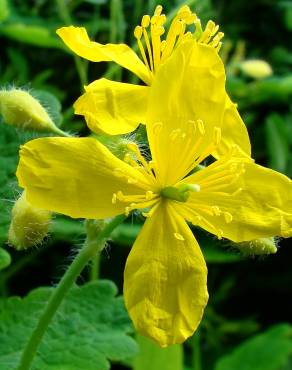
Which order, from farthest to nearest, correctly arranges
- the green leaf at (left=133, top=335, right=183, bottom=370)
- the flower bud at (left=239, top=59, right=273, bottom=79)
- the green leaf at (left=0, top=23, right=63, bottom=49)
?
1. the flower bud at (left=239, top=59, right=273, bottom=79)
2. the green leaf at (left=0, top=23, right=63, bottom=49)
3. the green leaf at (left=133, top=335, right=183, bottom=370)

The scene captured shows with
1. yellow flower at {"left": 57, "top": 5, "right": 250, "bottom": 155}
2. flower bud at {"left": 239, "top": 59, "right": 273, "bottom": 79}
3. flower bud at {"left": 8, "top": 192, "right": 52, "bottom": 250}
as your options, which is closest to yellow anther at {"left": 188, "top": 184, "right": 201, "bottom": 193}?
yellow flower at {"left": 57, "top": 5, "right": 250, "bottom": 155}

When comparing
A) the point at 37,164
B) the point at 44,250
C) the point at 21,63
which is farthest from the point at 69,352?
the point at 21,63

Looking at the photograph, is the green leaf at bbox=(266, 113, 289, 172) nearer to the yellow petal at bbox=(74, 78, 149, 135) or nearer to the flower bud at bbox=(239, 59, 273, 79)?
the flower bud at bbox=(239, 59, 273, 79)

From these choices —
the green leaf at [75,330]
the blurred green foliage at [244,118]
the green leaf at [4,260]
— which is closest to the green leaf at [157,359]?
the blurred green foliage at [244,118]

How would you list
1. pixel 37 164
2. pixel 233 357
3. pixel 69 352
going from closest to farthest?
pixel 37 164 < pixel 69 352 < pixel 233 357

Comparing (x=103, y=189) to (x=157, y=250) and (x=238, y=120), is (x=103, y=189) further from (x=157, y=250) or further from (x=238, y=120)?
(x=238, y=120)

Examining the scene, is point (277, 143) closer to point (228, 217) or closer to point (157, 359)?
point (157, 359)
